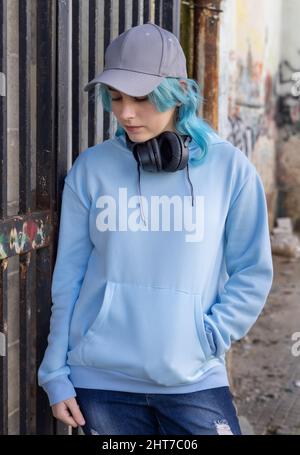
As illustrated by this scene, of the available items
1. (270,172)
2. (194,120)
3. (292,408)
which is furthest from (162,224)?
(270,172)

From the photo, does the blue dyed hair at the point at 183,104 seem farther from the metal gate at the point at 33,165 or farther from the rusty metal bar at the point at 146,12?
the rusty metal bar at the point at 146,12

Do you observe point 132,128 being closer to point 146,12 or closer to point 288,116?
point 146,12

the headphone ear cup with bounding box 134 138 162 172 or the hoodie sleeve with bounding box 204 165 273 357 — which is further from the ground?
the headphone ear cup with bounding box 134 138 162 172

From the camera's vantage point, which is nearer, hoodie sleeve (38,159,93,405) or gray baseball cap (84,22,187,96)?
gray baseball cap (84,22,187,96)

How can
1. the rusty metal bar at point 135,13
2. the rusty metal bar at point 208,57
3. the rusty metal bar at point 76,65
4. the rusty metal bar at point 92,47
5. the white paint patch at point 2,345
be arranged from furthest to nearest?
the rusty metal bar at point 208,57, the rusty metal bar at point 135,13, the rusty metal bar at point 92,47, the rusty metal bar at point 76,65, the white paint patch at point 2,345

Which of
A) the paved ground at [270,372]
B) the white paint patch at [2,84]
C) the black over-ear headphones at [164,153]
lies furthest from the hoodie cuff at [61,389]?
the paved ground at [270,372]

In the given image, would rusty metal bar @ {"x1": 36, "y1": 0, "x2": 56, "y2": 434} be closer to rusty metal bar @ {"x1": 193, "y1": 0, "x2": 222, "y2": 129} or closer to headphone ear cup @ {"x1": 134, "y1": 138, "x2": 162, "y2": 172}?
headphone ear cup @ {"x1": 134, "y1": 138, "x2": 162, "y2": 172}

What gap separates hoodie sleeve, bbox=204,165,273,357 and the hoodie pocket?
0.07m

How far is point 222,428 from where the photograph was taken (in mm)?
2131

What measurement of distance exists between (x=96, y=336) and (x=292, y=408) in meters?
2.84

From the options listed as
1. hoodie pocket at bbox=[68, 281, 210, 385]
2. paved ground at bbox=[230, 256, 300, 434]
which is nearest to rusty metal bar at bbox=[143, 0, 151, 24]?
hoodie pocket at bbox=[68, 281, 210, 385]

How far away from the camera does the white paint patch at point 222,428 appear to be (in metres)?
2.12

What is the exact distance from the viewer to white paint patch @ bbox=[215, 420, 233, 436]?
6.97 ft
